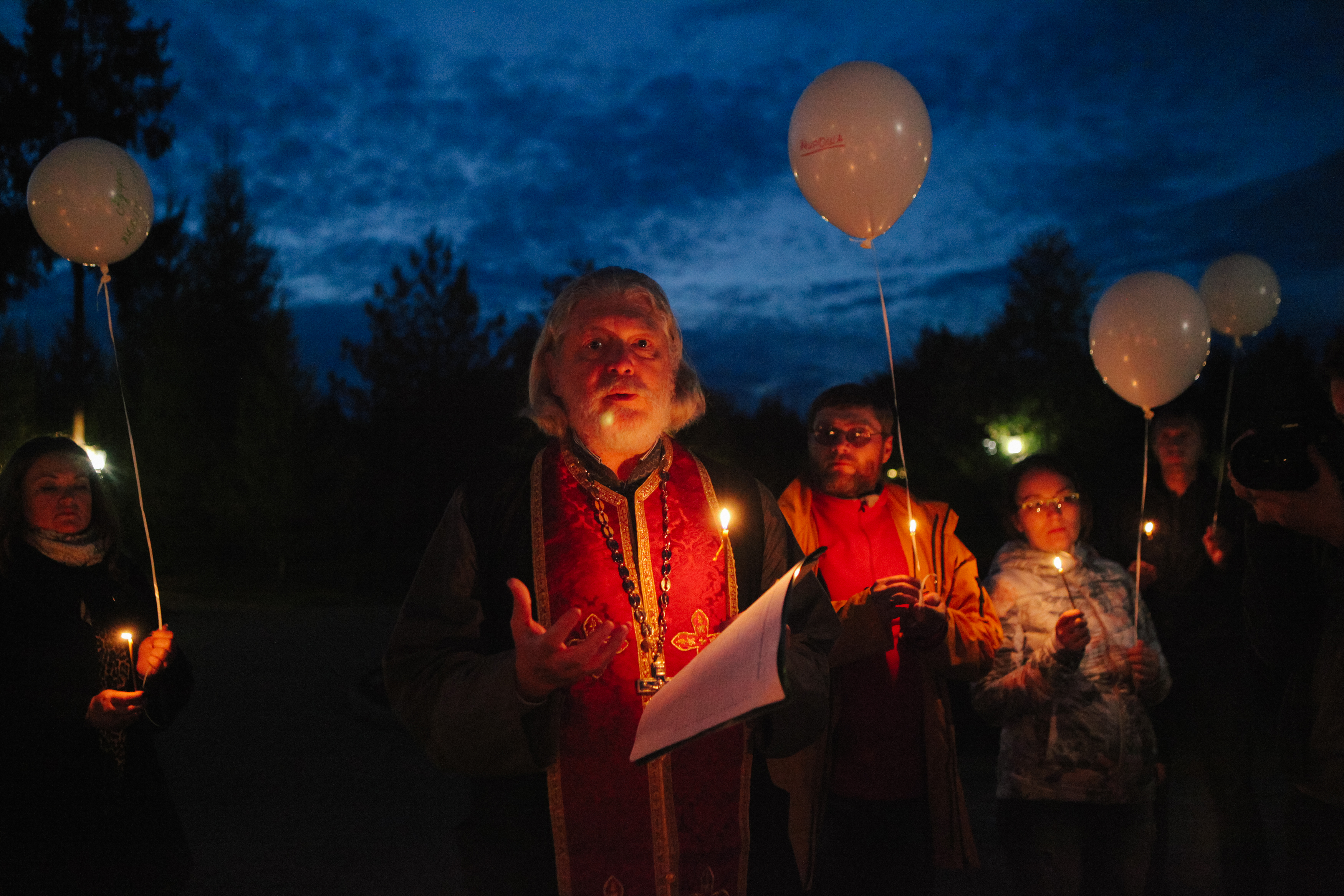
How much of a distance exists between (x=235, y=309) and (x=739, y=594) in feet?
101

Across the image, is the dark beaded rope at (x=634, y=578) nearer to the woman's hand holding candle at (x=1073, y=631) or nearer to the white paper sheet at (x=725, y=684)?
the white paper sheet at (x=725, y=684)

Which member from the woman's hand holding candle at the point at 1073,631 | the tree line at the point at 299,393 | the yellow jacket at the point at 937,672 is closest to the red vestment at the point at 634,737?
the yellow jacket at the point at 937,672

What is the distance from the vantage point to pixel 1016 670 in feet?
10.6

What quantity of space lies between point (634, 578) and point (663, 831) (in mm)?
592

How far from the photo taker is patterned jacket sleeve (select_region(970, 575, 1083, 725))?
3.04 meters

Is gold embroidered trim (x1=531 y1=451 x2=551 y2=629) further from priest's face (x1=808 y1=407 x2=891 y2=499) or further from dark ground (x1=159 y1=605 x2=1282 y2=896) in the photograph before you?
dark ground (x1=159 y1=605 x2=1282 y2=896)

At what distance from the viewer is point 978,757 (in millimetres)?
6262

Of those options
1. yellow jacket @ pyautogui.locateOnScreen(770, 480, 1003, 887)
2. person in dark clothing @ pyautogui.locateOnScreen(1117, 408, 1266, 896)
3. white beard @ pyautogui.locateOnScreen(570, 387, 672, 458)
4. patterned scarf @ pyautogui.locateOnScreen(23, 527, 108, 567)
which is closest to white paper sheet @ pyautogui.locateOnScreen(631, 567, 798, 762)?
white beard @ pyautogui.locateOnScreen(570, 387, 672, 458)

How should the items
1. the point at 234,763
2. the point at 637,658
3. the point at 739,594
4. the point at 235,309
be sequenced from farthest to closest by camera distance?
the point at 235,309 → the point at 234,763 → the point at 739,594 → the point at 637,658

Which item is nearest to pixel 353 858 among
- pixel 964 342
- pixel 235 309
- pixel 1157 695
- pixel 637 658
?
pixel 637 658

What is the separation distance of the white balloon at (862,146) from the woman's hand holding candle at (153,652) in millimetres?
2992

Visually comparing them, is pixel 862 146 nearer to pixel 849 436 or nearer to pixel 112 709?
pixel 849 436

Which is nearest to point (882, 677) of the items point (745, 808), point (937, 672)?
point (937, 672)

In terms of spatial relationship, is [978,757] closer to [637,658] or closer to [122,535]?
[637,658]
